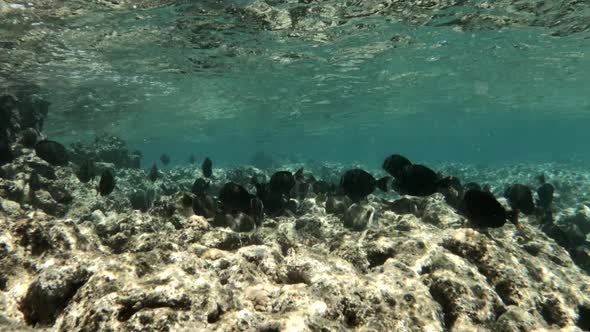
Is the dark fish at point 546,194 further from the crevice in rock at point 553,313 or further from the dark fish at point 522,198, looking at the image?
the crevice in rock at point 553,313

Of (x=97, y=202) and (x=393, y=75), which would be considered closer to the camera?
(x=97, y=202)

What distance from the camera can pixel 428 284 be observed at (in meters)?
4.08

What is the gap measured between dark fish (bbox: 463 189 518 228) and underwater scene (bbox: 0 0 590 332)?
0.02 m

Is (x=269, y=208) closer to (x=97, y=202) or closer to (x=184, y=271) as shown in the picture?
(x=184, y=271)

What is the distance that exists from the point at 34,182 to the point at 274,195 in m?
6.20

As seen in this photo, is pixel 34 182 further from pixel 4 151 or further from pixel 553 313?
pixel 553 313

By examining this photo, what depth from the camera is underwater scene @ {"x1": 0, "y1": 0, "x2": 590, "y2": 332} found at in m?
3.14

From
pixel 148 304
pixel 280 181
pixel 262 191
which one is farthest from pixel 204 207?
pixel 148 304

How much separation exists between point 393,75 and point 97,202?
2265 cm

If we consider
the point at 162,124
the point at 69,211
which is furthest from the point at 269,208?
the point at 162,124

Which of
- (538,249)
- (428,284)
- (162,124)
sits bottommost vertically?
(162,124)

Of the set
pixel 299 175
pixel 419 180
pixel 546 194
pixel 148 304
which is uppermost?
pixel 148 304

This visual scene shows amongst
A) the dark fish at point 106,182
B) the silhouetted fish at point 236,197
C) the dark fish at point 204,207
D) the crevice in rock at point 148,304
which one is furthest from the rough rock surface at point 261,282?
the dark fish at point 106,182

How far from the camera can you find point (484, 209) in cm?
461
